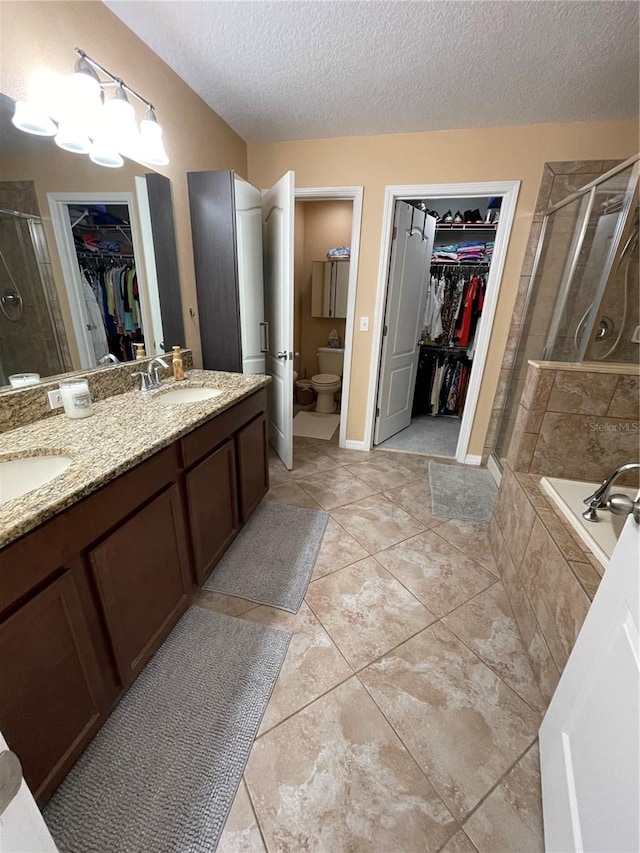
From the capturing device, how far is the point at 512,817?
922mm

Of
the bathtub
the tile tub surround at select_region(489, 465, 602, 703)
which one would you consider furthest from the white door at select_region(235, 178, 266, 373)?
the bathtub

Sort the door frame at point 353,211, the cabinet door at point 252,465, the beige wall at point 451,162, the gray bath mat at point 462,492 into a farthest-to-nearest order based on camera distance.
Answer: the door frame at point 353,211
the gray bath mat at point 462,492
the beige wall at point 451,162
the cabinet door at point 252,465

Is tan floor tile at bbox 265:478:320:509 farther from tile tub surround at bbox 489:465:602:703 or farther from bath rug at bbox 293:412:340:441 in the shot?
tile tub surround at bbox 489:465:602:703

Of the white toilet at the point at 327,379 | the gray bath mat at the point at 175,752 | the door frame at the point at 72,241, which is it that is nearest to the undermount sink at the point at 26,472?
the door frame at the point at 72,241

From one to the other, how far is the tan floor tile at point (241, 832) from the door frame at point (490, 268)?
8.13ft

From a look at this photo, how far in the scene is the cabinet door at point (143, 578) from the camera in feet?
3.23

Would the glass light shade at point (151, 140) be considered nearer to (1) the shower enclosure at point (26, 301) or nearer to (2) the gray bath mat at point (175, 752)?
(1) the shower enclosure at point (26, 301)

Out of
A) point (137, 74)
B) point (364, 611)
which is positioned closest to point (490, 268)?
point (137, 74)

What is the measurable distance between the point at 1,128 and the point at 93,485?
4.05 ft

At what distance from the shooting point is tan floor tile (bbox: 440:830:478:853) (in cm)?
86

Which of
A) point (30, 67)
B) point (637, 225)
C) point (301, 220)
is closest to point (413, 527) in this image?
point (637, 225)

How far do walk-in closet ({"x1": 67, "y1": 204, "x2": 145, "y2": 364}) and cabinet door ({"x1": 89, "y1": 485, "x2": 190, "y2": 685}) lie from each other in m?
0.87

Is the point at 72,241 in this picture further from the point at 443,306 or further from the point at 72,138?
the point at 443,306

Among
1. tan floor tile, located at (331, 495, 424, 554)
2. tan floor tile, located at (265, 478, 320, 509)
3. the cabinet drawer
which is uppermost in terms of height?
the cabinet drawer
